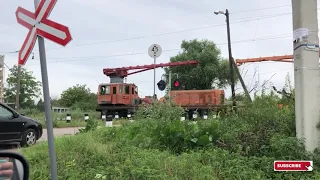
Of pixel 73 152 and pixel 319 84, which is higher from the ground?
pixel 319 84

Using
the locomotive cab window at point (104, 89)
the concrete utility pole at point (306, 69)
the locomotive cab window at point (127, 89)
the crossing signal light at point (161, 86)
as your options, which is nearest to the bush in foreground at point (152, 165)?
the concrete utility pole at point (306, 69)

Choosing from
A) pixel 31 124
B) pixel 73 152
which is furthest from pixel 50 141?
pixel 31 124

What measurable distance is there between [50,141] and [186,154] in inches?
90.7

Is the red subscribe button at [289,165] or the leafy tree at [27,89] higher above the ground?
the leafy tree at [27,89]

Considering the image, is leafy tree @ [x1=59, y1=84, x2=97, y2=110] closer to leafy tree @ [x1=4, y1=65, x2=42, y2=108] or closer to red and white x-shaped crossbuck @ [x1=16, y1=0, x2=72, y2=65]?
leafy tree @ [x1=4, y1=65, x2=42, y2=108]

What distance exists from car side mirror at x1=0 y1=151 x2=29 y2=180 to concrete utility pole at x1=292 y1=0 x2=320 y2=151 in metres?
4.45

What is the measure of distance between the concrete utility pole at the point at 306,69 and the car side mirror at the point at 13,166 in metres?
4.45

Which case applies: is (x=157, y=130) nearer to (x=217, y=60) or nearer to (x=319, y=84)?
(x=319, y=84)

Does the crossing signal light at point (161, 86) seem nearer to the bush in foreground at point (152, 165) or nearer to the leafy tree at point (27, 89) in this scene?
the bush in foreground at point (152, 165)

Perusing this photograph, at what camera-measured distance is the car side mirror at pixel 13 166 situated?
2.00 metres

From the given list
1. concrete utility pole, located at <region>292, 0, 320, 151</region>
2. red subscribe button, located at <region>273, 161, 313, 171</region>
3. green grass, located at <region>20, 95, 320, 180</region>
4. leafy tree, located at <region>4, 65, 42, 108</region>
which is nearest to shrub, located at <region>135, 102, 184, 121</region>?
green grass, located at <region>20, 95, 320, 180</region>

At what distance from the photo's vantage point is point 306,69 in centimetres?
559

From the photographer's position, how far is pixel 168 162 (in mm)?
5328

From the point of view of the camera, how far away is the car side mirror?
200 cm
